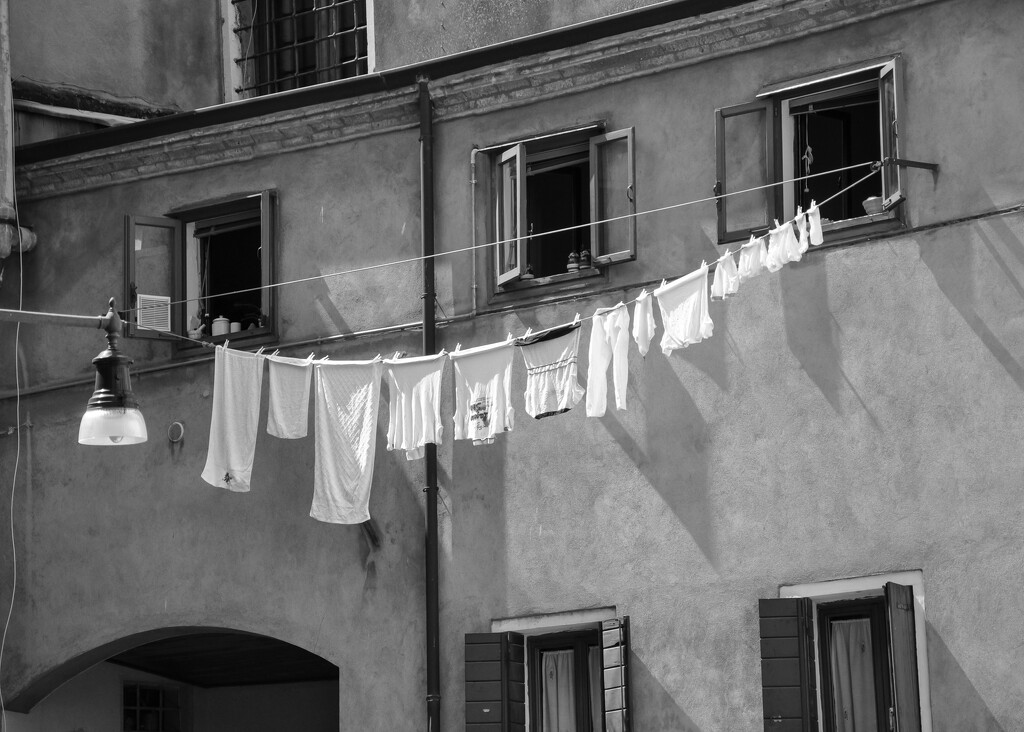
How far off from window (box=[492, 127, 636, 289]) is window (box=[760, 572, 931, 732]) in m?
3.11

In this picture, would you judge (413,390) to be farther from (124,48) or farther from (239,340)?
(124,48)

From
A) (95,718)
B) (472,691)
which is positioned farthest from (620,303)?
(95,718)

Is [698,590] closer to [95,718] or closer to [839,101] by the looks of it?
[839,101]

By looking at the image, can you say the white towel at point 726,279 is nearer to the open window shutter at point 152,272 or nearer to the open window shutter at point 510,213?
the open window shutter at point 510,213

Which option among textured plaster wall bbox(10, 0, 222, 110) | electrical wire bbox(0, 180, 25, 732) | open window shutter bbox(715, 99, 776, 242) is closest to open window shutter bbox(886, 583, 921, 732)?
open window shutter bbox(715, 99, 776, 242)

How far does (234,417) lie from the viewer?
661 inches

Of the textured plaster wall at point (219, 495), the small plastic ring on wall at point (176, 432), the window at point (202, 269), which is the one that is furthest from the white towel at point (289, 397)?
the small plastic ring on wall at point (176, 432)

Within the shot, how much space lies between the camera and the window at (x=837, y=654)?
14.5 m

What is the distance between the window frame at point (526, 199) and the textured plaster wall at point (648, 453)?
0.50ft

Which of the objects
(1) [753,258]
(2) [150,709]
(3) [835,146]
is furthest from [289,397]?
(2) [150,709]

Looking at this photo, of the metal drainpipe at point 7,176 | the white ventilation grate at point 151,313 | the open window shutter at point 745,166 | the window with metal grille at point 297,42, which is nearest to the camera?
the open window shutter at point 745,166

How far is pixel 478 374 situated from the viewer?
15852 millimetres

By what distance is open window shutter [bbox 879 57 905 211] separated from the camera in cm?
1505

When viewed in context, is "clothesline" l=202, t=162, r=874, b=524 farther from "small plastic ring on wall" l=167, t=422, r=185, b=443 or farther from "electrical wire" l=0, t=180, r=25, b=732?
"electrical wire" l=0, t=180, r=25, b=732
